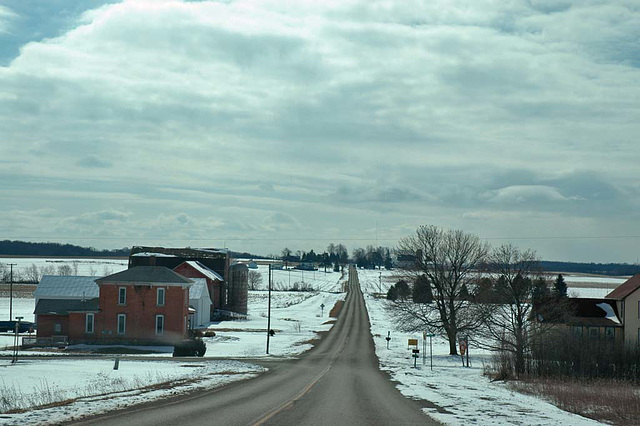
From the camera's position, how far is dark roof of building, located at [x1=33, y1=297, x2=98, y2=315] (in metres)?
66.1

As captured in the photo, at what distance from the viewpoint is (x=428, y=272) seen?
57281 mm

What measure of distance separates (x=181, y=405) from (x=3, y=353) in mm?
42334

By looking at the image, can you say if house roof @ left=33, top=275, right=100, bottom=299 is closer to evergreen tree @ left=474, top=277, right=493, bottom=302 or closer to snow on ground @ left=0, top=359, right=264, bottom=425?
snow on ground @ left=0, top=359, right=264, bottom=425

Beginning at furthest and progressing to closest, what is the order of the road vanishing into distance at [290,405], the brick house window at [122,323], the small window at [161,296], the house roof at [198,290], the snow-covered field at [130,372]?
the house roof at [198,290] → the small window at [161,296] → the brick house window at [122,323] → the snow-covered field at [130,372] → the road vanishing into distance at [290,405]

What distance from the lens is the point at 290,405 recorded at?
1948cm

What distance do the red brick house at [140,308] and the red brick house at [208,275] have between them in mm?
23502

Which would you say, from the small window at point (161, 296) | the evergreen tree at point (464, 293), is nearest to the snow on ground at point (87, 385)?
the small window at point (161, 296)

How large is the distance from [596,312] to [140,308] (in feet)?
155

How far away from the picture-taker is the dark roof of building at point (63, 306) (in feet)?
217

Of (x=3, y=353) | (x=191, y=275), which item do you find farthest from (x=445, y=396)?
(x=191, y=275)

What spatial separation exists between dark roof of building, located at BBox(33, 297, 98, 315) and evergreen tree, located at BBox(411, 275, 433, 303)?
3387 cm

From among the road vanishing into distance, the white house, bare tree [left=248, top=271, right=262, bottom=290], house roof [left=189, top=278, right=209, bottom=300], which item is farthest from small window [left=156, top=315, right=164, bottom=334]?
bare tree [left=248, top=271, right=262, bottom=290]

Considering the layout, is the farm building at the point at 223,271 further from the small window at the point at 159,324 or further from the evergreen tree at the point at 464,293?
the evergreen tree at the point at 464,293

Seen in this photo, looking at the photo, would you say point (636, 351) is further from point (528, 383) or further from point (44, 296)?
point (44, 296)
